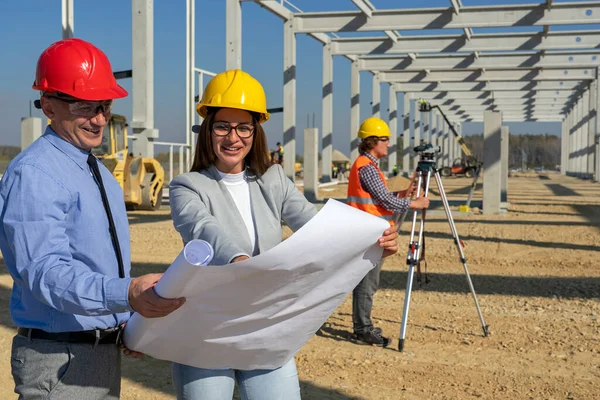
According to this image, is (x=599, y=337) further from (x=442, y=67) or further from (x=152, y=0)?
(x=442, y=67)

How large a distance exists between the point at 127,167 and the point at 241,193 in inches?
518

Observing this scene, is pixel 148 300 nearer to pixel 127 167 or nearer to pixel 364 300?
pixel 364 300

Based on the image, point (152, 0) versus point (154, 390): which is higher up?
point (152, 0)

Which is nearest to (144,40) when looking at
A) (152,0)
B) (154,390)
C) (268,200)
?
(152,0)

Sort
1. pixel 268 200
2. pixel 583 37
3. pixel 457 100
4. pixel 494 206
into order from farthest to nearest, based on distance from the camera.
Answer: pixel 457 100 < pixel 583 37 < pixel 494 206 < pixel 268 200

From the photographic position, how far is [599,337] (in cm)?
557

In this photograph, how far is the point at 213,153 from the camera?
7.74ft

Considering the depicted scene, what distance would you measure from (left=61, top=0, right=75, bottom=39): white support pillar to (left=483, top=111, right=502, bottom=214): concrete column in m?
8.88

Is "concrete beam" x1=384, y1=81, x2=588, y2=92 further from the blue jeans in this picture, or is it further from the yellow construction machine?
the blue jeans

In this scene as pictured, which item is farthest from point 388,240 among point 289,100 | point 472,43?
point 472,43

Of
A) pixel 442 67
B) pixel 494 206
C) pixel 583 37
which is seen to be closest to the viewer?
pixel 494 206

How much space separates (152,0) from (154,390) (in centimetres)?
1026

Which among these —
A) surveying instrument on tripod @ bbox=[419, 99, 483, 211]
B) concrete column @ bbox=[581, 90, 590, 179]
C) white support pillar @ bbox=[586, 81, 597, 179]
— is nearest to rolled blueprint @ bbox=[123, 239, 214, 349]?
surveying instrument on tripod @ bbox=[419, 99, 483, 211]

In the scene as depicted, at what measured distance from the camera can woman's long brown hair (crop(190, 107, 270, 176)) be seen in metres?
2.36
